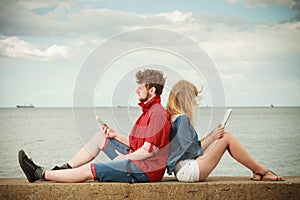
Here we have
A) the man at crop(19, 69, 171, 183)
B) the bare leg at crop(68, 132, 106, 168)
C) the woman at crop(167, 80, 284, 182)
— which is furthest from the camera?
the bare leg at crop(68, 132, 106, 168)

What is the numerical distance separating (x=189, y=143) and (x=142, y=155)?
1.28 feet

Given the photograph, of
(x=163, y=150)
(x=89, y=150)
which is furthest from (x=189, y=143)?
(x=89, y=150)

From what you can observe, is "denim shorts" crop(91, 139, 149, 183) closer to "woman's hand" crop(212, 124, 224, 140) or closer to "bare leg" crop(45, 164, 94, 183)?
"bare leg" crop(45, 164, 94, 183)

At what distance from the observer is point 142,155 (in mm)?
3838

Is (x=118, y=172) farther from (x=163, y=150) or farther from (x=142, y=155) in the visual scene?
(x=163, y=150)

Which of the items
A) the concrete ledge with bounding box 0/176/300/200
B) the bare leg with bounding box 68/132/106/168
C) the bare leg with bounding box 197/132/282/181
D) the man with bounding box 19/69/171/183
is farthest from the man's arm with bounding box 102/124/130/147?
the bare leg with bounding box 197/132/282/181

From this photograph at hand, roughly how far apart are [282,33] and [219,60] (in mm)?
6536

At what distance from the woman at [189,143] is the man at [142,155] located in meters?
0.08

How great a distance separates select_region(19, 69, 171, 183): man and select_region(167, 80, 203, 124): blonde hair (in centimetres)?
10

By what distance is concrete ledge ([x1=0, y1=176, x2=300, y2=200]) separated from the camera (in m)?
3.94

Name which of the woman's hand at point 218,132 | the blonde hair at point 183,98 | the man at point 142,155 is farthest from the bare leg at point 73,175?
the woman's hand at point 218,132

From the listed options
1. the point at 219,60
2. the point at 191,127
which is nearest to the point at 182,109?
the point at 191,127

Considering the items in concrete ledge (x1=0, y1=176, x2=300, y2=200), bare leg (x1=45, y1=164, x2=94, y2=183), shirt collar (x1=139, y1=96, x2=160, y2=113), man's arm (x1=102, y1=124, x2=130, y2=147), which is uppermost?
shirt collar (x1=139, y1=96, x2=160, y2=113)

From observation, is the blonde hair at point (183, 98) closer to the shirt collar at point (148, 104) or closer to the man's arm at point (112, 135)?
the shirt collar at point (148, 104)
